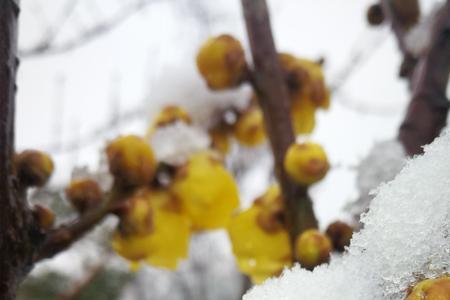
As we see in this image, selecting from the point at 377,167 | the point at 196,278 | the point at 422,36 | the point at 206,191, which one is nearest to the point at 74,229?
the point at 206,191

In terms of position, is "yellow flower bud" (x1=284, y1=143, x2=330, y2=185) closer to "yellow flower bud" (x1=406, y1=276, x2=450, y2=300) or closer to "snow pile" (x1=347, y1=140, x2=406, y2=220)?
"snow pile" (x1=347, y1=140, x2=406, y2=220)

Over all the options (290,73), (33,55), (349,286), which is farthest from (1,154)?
(33,55)

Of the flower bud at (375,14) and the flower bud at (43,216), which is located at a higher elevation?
the flower bud at (375,14)

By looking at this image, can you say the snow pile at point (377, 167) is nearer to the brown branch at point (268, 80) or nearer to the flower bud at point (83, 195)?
the brown branch at point (268, 80)

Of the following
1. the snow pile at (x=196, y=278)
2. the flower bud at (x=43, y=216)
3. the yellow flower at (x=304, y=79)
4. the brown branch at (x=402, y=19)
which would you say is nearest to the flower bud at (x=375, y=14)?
the brown branch at (x=402, y=19)

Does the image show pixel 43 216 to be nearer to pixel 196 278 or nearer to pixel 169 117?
pixel 169 117
